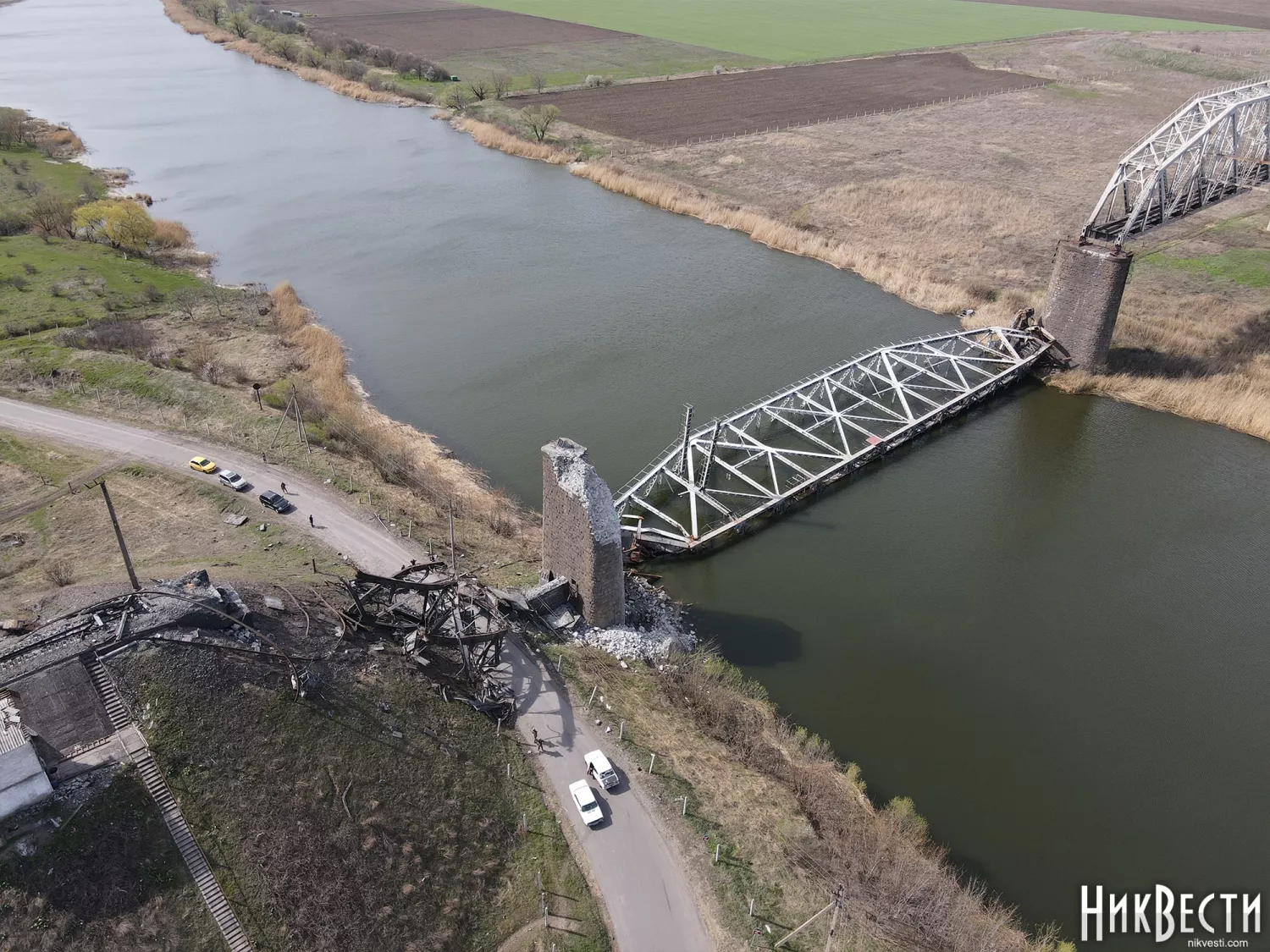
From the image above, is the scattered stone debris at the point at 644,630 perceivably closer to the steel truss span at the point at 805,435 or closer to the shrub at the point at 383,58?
the steel truss span at the point at 805,435

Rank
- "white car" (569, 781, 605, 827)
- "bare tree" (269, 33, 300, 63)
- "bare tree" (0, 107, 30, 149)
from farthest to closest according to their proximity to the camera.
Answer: "bare tree" (269, 33, 300, 63)
"bare tree" (0, 107, 30, 149)
"white car" (569, 781, 605, 827)

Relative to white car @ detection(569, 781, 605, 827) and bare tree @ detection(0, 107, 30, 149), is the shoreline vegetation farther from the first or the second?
bare tree @ detection(0, 107, 30, 149)

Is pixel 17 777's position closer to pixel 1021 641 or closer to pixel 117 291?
pixel 1021 641

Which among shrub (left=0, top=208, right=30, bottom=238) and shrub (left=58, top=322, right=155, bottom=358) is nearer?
shrub (left=58, top=322, right=155, bottom=358)

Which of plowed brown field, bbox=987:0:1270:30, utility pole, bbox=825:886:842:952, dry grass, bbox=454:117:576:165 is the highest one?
plowed brown field, bbox=987:0:1270:30

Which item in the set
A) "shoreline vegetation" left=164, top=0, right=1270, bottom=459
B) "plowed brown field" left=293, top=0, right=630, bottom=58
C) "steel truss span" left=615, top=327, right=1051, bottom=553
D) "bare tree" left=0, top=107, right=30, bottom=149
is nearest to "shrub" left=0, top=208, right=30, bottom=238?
"bare tree" left=0, top=107, right=30, bottom=149

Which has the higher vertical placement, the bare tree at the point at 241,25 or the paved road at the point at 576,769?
the bare tree at the point at 241,25

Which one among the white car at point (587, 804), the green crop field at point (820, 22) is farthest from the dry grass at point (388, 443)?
the green crop field at point (820, 22)

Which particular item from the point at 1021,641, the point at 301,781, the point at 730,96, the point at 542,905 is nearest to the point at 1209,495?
the point at 1021,641
